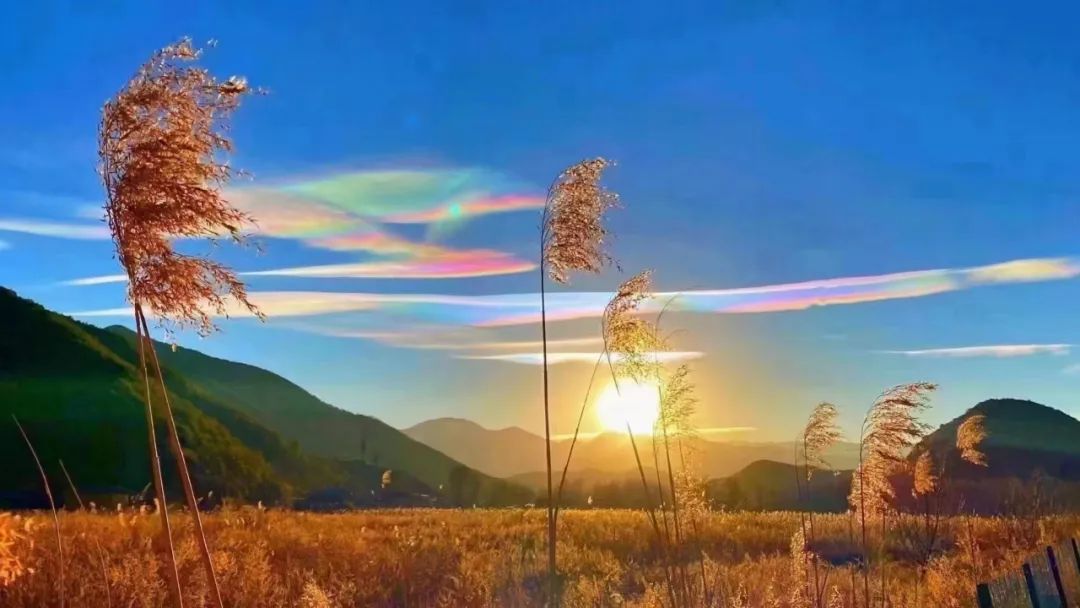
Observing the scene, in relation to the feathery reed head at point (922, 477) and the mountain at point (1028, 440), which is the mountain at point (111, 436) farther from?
the mountain at point (1028, 440)

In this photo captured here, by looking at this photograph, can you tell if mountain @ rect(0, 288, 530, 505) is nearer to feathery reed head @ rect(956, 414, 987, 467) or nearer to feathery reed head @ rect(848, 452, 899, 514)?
feathery reed head @ rect(956, 414, 987, 467)

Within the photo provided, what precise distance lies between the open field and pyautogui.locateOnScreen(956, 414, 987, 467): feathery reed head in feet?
3.08

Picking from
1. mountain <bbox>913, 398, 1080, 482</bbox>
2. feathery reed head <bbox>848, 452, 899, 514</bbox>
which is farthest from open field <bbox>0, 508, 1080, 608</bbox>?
mountain <bbox>913, 398, 1080, 482</bbox>

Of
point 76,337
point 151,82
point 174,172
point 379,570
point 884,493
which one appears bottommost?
point 379,570

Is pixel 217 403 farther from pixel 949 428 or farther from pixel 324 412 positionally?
pixel 949 428

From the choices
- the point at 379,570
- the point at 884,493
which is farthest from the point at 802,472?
the point at 379,570

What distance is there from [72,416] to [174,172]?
73.7 m

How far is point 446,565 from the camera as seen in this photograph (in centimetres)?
1170

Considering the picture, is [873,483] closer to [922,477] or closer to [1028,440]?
[922,477]

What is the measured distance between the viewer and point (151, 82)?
4.00 m

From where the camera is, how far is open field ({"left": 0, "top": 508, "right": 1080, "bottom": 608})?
27.1 feet

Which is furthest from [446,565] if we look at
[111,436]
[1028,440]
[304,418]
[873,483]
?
[304,418]

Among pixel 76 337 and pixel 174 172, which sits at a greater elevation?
pixel 76 337

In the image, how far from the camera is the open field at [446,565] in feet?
27.1
